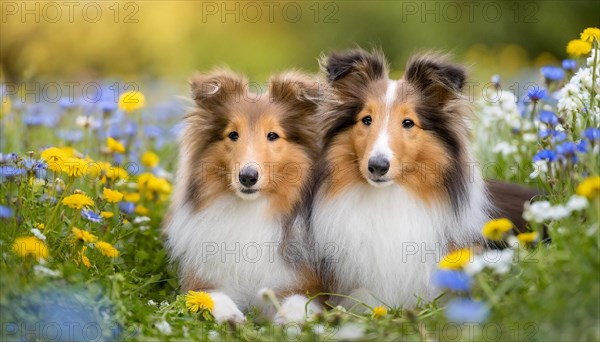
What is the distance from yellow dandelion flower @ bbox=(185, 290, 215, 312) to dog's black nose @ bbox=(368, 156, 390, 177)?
1.10 m

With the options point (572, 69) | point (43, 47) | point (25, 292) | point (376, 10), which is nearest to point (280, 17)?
point (376, 10)

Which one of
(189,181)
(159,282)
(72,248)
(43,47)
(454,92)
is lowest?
(159,282)

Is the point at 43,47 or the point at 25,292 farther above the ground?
the point at 43,47

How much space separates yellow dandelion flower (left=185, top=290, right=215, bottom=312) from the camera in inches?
166

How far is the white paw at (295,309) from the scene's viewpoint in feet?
13.9

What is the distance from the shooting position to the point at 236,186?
14.4 feet

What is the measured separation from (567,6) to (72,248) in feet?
37.8

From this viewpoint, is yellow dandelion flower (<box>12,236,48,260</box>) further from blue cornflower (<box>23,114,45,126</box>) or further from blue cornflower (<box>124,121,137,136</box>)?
blue cornflower (<box>124,121,137,136</box>)

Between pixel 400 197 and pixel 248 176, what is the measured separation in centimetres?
86

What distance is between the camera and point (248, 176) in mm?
4328

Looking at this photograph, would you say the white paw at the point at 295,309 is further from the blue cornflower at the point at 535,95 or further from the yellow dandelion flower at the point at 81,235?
the blue cornflower at the point at 535,95

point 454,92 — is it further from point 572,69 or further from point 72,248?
point 72,248

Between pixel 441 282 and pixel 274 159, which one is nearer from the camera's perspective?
pixel 441 282

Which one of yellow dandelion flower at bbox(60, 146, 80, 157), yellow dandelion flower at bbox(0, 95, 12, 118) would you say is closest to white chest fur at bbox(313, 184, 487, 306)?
yellow dandelion flower at bbox(60, 146, 80, 157)
